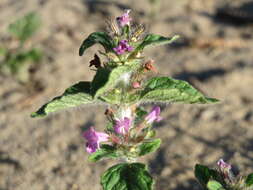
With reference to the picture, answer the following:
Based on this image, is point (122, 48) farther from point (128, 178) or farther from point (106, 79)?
point (128, 178)

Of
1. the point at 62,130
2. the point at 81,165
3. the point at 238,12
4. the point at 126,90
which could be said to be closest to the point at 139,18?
the point at 238,12

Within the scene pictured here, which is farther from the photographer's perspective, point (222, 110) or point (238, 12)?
point (238, 12)

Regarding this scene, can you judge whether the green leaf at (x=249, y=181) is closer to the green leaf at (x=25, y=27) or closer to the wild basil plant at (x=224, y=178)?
the wild basil plant at (x=224, y=178)

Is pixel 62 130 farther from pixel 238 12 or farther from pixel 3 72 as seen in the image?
pixel 238 12

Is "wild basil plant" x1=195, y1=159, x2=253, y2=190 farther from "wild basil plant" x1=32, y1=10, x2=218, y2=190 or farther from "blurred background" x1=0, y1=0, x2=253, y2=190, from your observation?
"blurred background" x1=0, y1=0, x2=253, y2=190

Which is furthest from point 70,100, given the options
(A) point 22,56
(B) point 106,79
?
(A) point 22,56

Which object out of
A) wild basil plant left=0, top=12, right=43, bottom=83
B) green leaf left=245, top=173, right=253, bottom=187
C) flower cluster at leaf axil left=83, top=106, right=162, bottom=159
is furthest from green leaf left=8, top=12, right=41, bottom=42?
green leaf left=245, top=173, right=253, bottom=187

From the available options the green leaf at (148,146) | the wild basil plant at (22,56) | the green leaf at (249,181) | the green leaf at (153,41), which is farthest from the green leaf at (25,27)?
the green leaf at (249,181)
